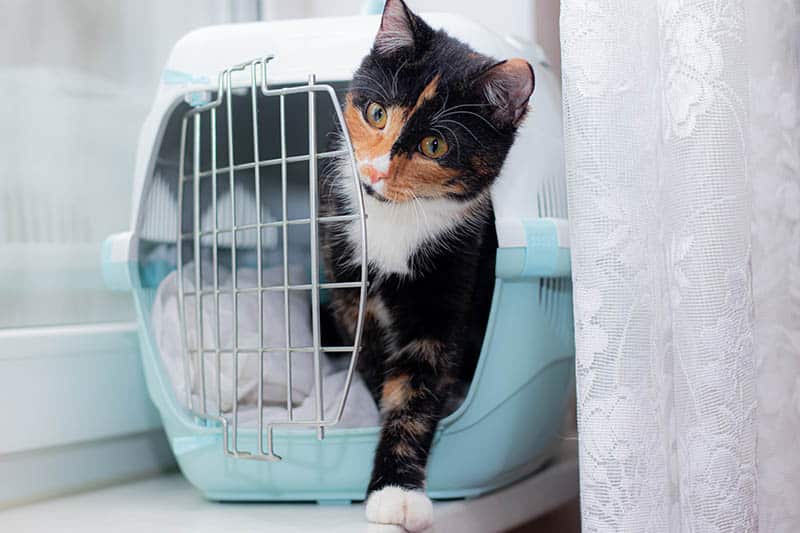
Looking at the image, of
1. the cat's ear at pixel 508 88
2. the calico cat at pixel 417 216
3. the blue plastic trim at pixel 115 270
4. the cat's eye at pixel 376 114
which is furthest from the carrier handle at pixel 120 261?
the cat's ear at pixel 508 88

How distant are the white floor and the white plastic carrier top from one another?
320 mm

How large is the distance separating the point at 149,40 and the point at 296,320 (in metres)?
0.58

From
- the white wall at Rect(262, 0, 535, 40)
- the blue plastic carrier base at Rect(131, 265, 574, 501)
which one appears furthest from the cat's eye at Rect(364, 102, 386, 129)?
the white wall at Rect(262, 0, 535, 40)

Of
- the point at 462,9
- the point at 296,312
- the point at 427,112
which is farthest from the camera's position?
the point at 462,9

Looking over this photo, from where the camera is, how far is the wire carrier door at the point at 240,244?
0.84 metres

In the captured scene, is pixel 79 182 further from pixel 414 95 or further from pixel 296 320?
pixel 414 95

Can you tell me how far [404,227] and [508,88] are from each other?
174 millimetres

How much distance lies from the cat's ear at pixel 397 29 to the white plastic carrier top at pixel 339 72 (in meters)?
0.04

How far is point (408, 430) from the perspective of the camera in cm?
87

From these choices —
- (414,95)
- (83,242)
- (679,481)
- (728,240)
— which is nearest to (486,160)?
(414,95)

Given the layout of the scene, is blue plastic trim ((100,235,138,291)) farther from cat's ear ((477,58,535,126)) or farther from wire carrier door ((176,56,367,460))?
cat's ear ((477,58,535,126))

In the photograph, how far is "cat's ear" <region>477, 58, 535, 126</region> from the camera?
31.6 inches

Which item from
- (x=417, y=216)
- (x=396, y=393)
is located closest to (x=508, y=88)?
(x=417, y=216)

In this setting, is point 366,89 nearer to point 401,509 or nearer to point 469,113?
point 469,113
